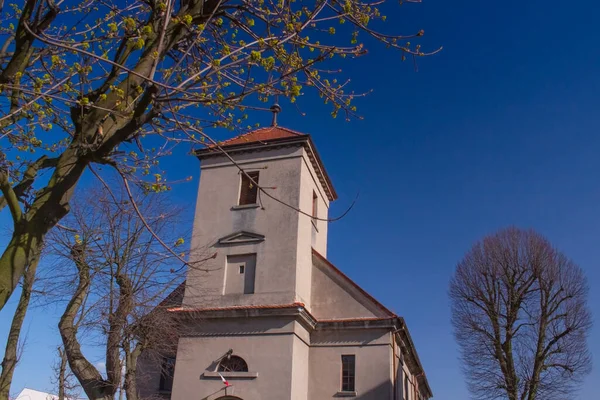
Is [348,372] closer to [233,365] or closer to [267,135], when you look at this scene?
[233,365]

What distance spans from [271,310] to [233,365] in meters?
2.38

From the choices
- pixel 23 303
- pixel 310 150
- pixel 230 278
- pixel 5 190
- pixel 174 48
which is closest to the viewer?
pixel 5 190

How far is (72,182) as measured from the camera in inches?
229

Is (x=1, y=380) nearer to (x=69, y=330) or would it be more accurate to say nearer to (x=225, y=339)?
(x=69, y=330)

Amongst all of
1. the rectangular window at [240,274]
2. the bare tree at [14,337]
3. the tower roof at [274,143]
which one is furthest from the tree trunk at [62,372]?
the tower roof at [274,143]

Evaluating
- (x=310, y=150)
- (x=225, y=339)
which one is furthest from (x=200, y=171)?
(x=225, y=339)

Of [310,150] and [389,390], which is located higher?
[310,150]

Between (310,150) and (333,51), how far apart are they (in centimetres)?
1580

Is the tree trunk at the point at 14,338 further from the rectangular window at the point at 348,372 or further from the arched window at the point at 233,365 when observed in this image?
the rectangular window at the point at 348,372

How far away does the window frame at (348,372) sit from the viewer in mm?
19172

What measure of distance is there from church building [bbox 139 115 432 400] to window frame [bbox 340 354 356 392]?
36 millimetres

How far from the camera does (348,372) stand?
19.4 m

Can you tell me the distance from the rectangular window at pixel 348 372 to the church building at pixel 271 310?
36 mm

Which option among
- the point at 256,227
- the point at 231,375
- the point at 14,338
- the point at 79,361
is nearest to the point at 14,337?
the point at 14,338
